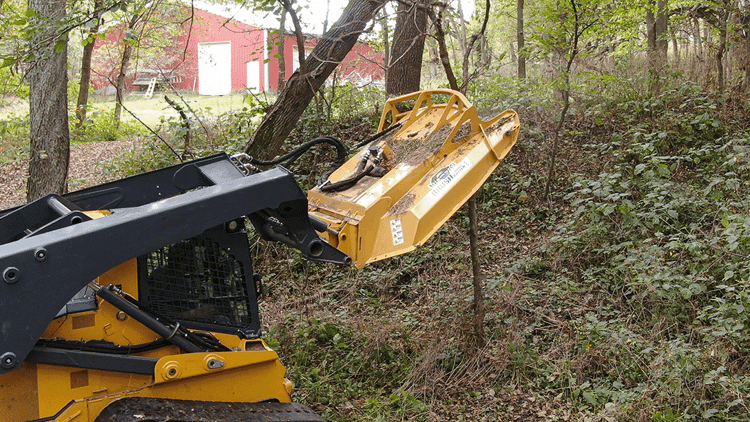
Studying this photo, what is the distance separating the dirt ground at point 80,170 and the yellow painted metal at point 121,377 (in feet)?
26.7

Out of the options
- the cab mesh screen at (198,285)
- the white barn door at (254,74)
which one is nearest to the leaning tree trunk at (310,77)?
the cab mesh screen at (198,285)

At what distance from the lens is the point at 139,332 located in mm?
2959

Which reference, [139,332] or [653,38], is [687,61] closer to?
[653,38]

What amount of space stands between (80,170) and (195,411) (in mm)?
10378

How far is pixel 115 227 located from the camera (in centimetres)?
259

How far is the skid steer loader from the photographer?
249 centimetres

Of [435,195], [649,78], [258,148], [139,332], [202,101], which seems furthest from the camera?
[202,101]

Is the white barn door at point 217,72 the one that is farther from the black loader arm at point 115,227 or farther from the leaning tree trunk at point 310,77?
the black loader arm at point 115,227

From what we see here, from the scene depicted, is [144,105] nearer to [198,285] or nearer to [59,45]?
[59,45]

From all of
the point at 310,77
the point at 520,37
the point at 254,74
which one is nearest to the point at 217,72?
the point at 254,74

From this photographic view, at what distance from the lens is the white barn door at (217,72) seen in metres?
24.9

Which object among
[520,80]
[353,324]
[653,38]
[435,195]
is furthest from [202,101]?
[435,195]

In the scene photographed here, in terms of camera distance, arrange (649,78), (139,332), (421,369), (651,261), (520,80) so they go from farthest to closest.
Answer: (520,80) → (649,78) → (651,261) → (421,369) → (139,332)

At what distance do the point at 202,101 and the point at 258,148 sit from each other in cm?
1178
